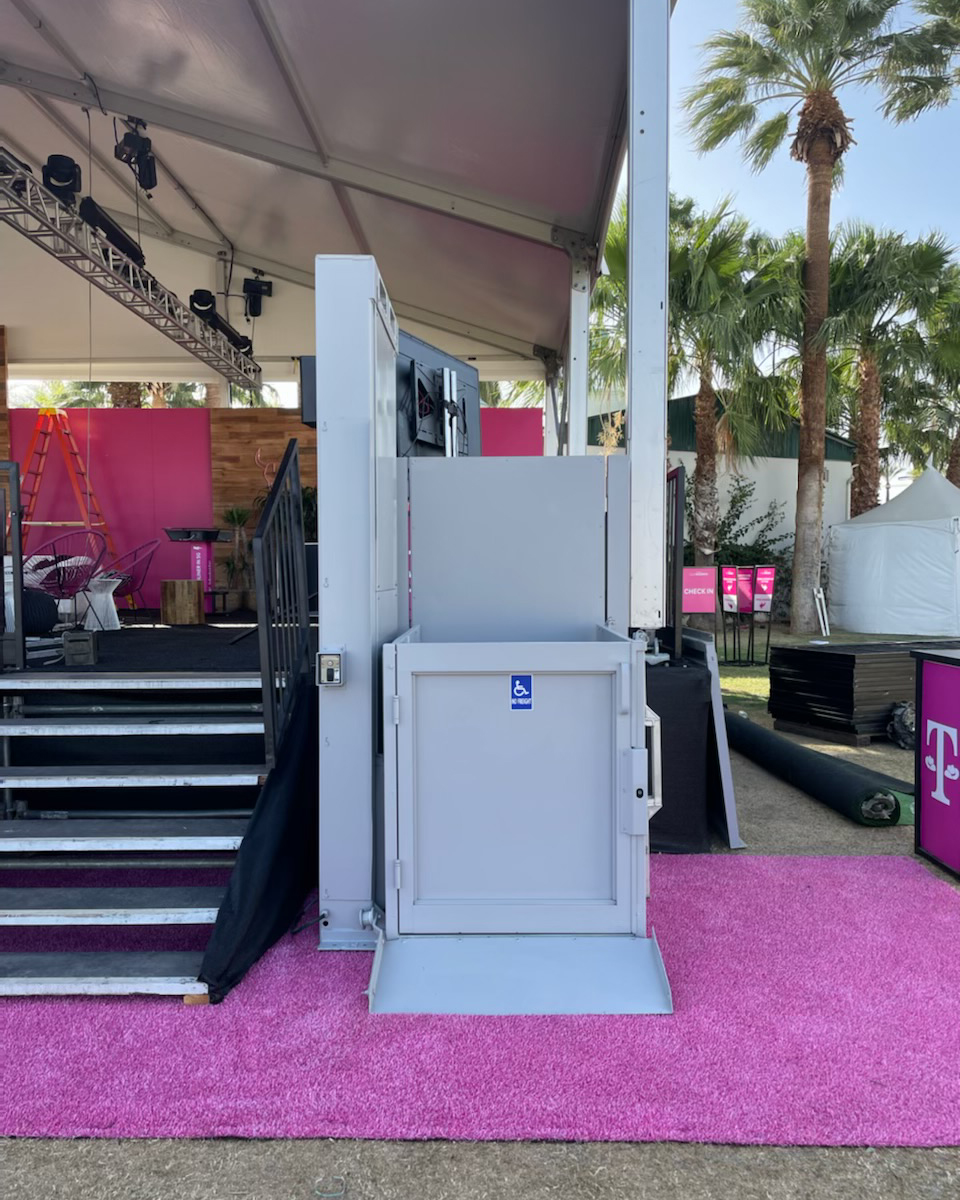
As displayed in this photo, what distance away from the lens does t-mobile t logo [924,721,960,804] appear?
9.70 feet

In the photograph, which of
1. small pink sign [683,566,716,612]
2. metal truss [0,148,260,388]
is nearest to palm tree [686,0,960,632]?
small pink sign [683,566,716,612]

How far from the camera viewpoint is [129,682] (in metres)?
3.12

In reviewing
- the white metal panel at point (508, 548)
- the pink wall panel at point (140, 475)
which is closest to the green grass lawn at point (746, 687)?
the white metal panel at point (508, 548)

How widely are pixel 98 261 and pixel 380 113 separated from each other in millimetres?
3714

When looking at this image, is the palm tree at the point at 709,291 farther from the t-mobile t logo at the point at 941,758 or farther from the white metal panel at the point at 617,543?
the t-mobile t logo at the point at 941,758

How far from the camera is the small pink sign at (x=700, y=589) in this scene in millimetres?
5965

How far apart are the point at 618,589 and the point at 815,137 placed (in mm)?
10753

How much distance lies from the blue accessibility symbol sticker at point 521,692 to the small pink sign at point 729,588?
7.01 metres

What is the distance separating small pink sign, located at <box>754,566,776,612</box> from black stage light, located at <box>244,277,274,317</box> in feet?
23.2

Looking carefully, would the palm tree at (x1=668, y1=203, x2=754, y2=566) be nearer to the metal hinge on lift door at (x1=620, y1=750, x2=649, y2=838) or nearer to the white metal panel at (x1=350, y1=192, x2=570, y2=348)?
the white metal panel at (x1=350, y1=192, x2=570, y2=348)

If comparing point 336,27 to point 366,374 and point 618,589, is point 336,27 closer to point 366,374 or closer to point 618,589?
point 366,374

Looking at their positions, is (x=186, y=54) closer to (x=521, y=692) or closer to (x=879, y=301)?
(x=521, y=692)

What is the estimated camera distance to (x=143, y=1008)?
2098 millimetres

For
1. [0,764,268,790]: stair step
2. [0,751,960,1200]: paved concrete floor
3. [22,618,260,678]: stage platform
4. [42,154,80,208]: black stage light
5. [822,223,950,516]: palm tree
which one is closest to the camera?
[0,751,960,1200]: paved concrete floor
